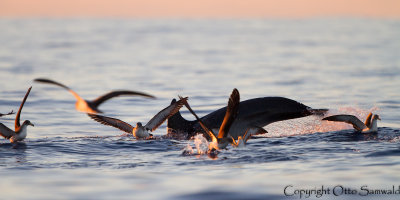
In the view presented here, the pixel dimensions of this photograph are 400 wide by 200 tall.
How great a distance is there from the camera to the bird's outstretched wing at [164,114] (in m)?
14.1

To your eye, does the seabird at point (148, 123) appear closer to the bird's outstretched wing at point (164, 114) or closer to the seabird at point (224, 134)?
the bird's outstretched wing at point (164, 114)

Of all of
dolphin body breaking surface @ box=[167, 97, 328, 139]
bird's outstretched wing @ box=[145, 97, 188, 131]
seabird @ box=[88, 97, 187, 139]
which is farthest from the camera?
bird's outstretched wing @ box=[145, 97, 188, 131]

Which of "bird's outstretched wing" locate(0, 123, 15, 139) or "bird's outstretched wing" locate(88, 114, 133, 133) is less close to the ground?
"bird's outstretched wing" locate(88, 114, 133, 133)

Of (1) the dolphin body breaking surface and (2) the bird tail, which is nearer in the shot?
(1) the dolphin body breaking surface

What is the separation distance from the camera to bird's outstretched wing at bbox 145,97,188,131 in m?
14.1

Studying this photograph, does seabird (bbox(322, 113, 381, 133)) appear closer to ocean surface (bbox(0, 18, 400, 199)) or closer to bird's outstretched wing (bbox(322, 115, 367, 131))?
bird's outstretched wing (bbox(322, 115, 367, 131))

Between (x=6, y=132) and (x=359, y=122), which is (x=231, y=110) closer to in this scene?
(x=359, y=122)

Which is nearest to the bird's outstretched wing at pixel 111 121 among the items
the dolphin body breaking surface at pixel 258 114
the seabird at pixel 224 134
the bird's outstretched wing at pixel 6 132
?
the dolphin body breaking surface at pixel 258 114

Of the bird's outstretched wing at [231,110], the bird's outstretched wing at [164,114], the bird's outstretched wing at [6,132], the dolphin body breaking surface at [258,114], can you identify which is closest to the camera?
the bird's outstretched wing at [231,110]

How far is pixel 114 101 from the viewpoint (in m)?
22.9

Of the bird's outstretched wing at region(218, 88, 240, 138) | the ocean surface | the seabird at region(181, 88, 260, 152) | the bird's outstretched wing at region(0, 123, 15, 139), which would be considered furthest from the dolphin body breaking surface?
the bird's outstretched wing at region(0, 123, 15, 139)

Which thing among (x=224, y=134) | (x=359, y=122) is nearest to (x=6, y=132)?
(x=224, y=134)

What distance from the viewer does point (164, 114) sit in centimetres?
1427

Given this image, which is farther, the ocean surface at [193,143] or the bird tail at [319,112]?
the bird tail at [319,112]
